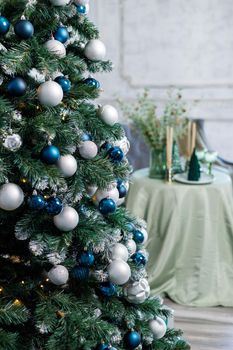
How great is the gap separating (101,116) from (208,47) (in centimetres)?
397

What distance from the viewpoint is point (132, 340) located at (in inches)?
56.6

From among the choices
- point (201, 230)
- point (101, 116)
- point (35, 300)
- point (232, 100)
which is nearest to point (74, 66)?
point (101, 116)

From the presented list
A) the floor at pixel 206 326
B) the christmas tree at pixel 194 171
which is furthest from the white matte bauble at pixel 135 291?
the christmas tree at pixel 194 171

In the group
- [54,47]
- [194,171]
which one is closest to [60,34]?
[54,47]

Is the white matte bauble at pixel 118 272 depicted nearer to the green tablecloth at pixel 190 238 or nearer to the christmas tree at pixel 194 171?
the green tablecloth at pixel 190 238

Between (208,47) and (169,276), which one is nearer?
(169,276)

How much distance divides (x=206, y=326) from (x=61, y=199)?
5.05ft

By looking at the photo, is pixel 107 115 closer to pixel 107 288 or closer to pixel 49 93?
pixel 49 93

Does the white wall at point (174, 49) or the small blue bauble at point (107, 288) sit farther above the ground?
the white wall at point (174, 49)

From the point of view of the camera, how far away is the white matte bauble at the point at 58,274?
4.33 ft

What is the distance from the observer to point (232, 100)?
503cm

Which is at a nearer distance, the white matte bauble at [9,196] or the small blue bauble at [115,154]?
the white matte bauble at [9,196]

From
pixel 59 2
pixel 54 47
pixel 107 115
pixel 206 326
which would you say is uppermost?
pixel 59 2

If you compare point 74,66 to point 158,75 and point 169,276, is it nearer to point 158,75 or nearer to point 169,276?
point 169,276
